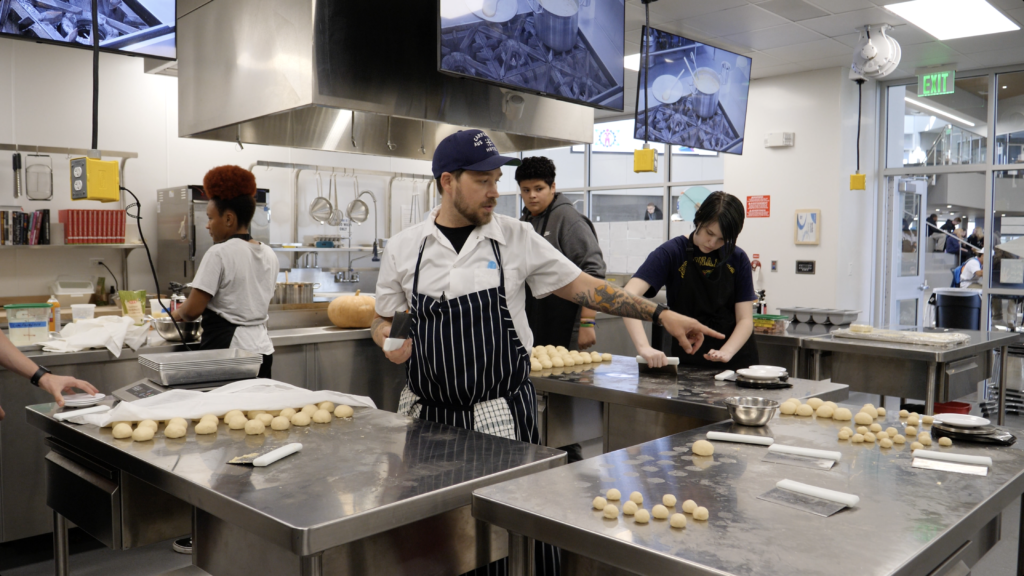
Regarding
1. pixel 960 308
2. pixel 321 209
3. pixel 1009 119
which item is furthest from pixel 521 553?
pixel 1009 119

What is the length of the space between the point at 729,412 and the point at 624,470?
0.68m

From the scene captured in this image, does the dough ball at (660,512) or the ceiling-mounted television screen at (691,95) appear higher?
the ceiling-mounted television screen at (691,95)

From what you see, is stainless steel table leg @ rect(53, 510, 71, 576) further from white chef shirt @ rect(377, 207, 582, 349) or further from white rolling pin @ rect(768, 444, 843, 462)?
white rolling pin @ rect(768, 444, 843, 462)

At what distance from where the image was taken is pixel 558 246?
12.2 feet

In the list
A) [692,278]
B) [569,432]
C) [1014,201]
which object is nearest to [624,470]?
[569,432]

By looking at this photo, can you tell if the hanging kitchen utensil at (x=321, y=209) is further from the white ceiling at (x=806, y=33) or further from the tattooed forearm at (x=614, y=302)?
the tattooed forearm at (x=614, y=302)

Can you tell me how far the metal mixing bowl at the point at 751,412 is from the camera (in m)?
2.02

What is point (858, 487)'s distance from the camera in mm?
1499

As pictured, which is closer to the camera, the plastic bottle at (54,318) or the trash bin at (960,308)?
the plastic bottle at (54,318)

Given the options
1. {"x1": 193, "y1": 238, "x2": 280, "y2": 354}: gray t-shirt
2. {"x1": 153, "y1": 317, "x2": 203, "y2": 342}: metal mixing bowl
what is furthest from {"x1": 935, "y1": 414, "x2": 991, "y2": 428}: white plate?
{"x1": 153, "y1": 317, "x2": 203, "y2": 342}: metal mixing bowl

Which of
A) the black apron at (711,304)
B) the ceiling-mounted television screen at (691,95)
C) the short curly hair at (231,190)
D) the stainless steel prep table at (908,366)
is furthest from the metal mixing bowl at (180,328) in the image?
the stainless steel prep table at (908,366)

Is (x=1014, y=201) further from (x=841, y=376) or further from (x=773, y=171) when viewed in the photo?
(x=841, y=376)

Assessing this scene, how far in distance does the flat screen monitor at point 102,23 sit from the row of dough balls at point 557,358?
222 centimetres

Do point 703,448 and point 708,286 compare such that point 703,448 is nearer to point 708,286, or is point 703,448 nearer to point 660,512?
point 660,512
